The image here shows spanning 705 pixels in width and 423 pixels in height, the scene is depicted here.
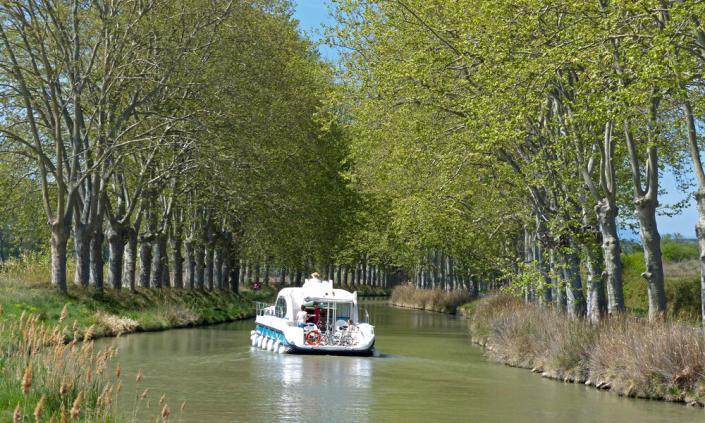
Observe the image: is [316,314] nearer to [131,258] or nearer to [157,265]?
[131,258]

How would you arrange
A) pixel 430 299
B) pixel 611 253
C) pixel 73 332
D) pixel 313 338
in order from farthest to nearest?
pixel 430 299 → pixel 313 338 → pixel 611 253 → pixel 73 332

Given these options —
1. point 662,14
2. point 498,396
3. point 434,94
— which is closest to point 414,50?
point 434,94

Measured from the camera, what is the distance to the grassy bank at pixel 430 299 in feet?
238

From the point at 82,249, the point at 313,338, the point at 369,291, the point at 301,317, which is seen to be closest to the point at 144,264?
the point at 82,249

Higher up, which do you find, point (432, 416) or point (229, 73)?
point (229, 73)

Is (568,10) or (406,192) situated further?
(406,192)

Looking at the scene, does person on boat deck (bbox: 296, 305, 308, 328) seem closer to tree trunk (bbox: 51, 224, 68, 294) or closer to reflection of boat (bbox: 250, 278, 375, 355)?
reflection of boat (bbox: 250, 278, 375, 355)

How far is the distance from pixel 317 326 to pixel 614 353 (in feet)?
45.4

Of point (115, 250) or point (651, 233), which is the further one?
point (115, 250)

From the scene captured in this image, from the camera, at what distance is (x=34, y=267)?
4547 cm

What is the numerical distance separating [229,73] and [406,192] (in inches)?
368

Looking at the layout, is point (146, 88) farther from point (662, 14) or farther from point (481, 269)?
point (481, 269)

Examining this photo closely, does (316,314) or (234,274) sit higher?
(234,274)

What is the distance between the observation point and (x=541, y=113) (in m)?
26.7
